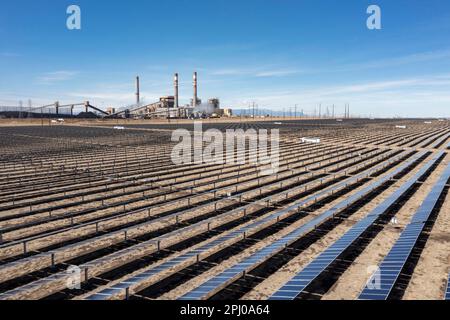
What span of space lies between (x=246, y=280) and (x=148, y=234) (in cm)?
441

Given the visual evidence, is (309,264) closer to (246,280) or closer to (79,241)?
(246,280)

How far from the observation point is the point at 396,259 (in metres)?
9.37

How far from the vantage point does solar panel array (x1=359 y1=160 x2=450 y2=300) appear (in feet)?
24.5

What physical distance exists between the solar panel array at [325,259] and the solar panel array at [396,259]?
1155 mm

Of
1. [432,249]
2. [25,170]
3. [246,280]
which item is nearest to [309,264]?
[246,280]

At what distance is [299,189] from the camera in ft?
59.7

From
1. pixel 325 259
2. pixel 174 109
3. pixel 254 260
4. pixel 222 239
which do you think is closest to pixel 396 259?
pixel 325 259

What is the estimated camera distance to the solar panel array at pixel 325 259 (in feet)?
24.7

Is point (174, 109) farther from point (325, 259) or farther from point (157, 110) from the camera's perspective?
point (325, 259)

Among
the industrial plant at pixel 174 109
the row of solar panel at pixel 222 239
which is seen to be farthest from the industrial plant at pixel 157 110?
the row of solar panel at pixel 222 239

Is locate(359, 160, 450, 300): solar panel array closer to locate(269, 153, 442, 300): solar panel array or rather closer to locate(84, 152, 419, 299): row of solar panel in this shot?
locate(269, 153, 442, 300): solar panel array

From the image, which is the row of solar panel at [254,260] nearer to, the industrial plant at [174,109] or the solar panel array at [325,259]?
the solar panel array at [325,259]

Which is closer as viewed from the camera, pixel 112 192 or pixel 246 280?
pixel 246 280
